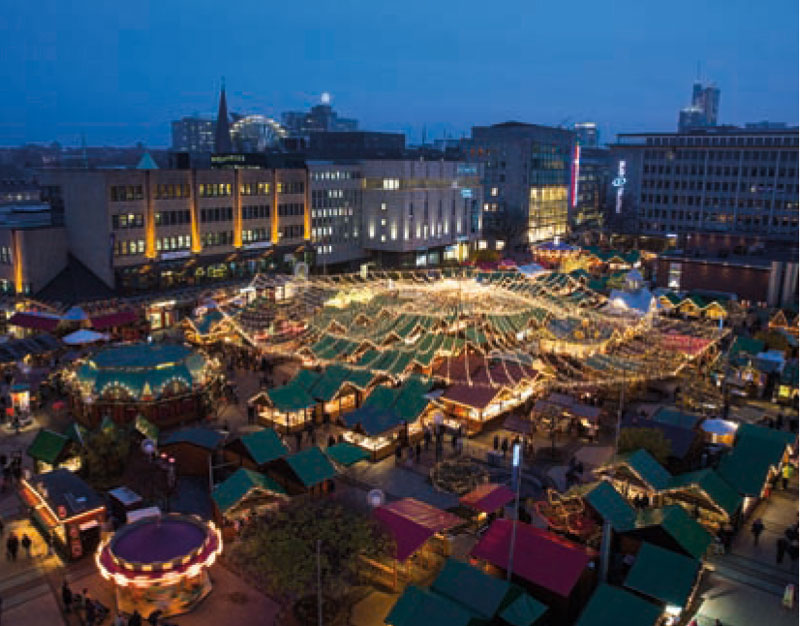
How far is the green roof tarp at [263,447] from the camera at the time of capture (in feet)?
79.4

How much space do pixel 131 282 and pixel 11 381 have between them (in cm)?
1584

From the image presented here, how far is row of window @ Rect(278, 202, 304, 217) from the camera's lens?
210ft

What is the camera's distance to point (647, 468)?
2288cm

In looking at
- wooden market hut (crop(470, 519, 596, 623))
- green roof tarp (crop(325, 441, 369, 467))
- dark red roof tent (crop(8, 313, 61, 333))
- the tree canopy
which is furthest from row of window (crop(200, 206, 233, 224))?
wooden market hut (crop(470, 519, 596, 623))

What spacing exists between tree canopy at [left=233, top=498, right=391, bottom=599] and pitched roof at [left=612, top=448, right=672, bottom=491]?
384 inches

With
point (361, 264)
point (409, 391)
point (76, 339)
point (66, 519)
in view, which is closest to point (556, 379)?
point (409, 391)

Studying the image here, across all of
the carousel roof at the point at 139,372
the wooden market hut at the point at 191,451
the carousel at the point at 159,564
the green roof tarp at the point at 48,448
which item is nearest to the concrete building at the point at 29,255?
the carousel roof at the point at 139,372

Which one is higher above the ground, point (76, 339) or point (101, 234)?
point (101, 234)

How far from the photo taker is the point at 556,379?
3353 cm

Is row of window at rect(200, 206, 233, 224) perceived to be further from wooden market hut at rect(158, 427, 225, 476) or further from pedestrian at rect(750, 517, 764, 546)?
pedestrian at rect(750, 517, 764, 546)

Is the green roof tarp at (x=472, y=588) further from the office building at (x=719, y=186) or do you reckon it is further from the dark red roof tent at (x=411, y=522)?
the office building at (x=719, y=186)

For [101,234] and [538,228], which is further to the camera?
[538,228]

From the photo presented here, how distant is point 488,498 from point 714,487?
24.0 feet

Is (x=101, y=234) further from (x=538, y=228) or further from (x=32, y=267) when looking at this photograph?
(x=538, y=228)
